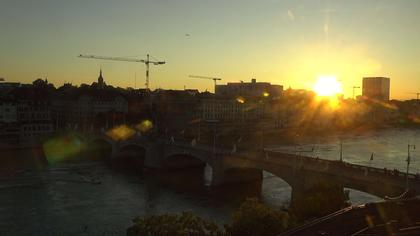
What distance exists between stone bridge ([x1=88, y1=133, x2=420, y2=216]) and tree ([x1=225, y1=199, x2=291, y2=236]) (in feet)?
26.1

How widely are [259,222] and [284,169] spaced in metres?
16.3

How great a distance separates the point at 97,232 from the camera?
30.0m

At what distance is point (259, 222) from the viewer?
20.7 meters

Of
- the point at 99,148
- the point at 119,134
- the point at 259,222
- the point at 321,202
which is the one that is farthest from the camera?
the point at 99,148

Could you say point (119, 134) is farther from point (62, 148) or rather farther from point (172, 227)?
point (172, 227)

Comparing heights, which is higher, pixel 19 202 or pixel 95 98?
pixel 95 98

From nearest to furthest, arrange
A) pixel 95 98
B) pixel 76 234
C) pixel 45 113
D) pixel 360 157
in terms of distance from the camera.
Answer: pixel 76 234
pixel 360 157
pixel 45 113
pixel 95 98

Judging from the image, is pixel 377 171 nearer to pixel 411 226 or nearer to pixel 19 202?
pixel 411 226

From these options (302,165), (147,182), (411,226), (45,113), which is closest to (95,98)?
(45,113)

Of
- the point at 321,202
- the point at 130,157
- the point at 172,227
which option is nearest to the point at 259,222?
the point at 172,227

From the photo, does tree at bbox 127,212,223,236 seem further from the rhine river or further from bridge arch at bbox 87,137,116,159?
bridge arch at bbox 87,137,116,159

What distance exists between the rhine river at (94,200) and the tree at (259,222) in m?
11.3

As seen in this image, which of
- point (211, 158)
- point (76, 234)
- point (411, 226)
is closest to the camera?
point (411, 226)

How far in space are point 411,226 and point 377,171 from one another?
14.6m
